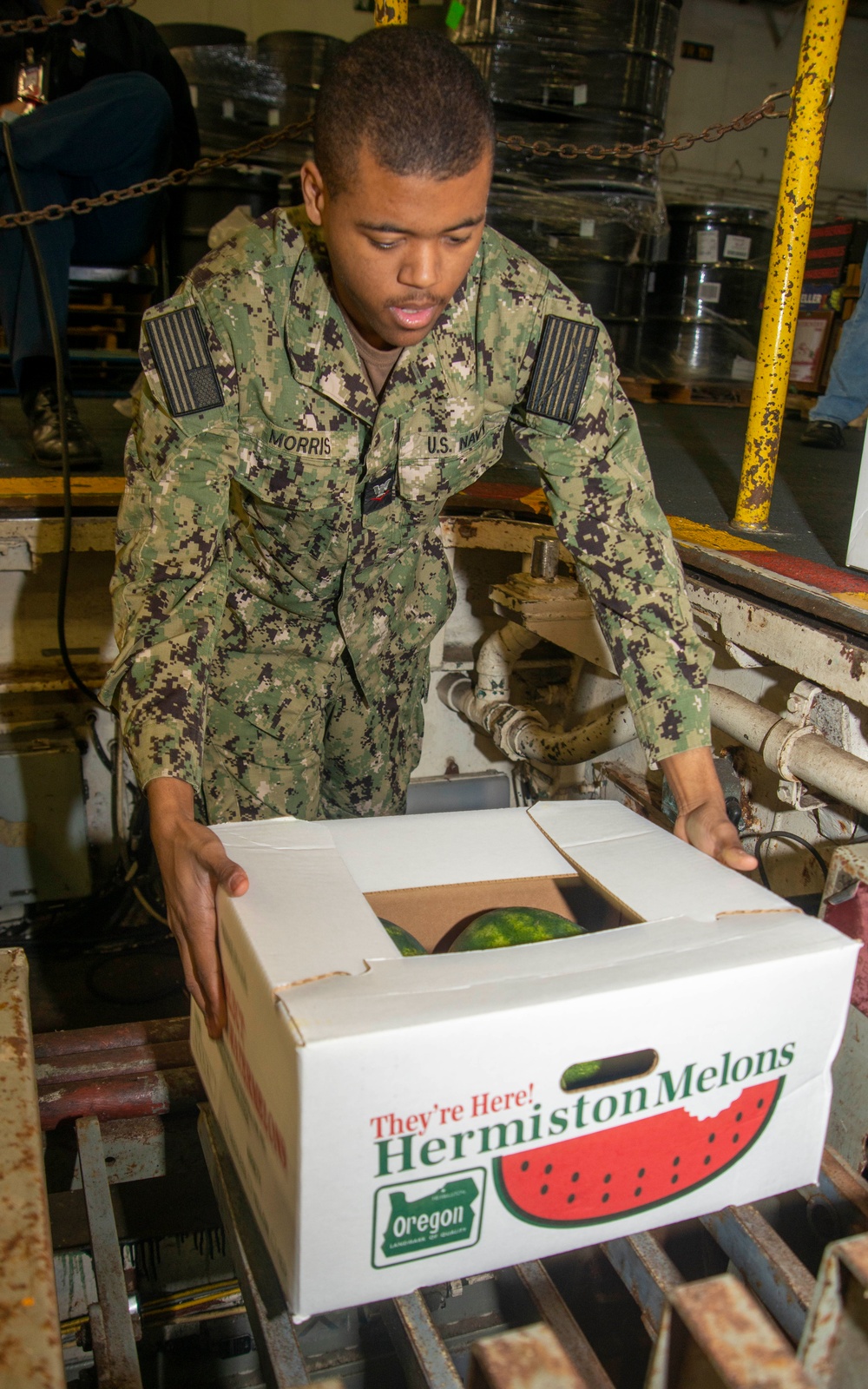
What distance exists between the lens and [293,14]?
743 centimetres

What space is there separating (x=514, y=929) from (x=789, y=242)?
1.69 meters

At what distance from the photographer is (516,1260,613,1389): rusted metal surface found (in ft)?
3.05

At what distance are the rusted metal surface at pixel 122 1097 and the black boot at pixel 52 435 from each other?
6.30ft

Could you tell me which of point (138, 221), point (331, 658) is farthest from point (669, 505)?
point (138, 221)

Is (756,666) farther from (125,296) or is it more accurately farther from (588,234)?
(125,296)

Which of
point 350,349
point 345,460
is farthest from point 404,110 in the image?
point 345,460

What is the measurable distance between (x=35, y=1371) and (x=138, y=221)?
363cm

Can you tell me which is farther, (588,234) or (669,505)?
(588,234)

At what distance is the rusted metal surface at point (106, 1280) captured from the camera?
3.19 ft

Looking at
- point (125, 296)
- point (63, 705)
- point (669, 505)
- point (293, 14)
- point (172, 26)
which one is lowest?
point (63, 705)


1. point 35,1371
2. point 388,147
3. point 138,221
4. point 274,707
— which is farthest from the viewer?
point 138,221

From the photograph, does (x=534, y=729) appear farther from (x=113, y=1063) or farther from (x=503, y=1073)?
(x=503, y=1073)

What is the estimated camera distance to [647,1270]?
0.97 meters

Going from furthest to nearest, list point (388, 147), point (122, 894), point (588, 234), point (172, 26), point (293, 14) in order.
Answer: point (293, 14) < point (172, 26) < point (588, 234) < point (122, 894) < point (388, 147)
